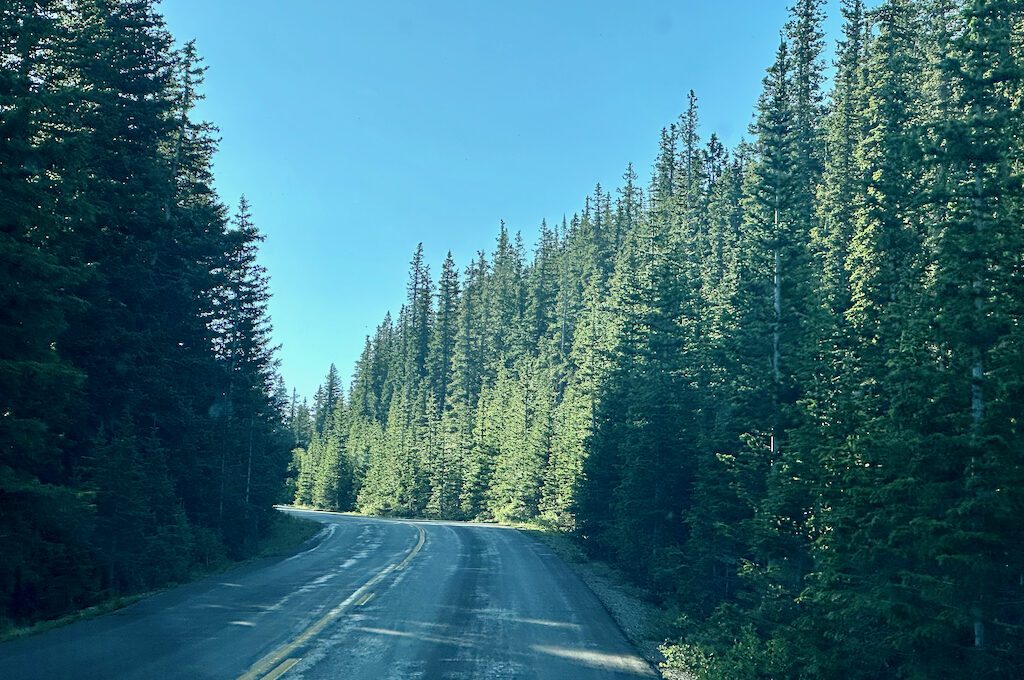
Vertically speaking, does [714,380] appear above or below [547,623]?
above

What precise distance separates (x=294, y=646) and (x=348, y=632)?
135 cm

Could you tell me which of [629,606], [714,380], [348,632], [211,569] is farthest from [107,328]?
[714,380]

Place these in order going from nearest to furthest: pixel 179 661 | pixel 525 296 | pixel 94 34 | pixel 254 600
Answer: pixel 179 661
pixel 254 600
pixel 94 34
pixel 525 296

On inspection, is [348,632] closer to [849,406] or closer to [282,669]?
[282,669]

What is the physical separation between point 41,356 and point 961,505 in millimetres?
14879

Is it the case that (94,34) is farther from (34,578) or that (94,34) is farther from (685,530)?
(685,530)

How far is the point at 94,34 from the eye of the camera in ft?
70.8

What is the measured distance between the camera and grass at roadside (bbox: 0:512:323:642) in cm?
1223

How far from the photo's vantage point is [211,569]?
23234 millimetres

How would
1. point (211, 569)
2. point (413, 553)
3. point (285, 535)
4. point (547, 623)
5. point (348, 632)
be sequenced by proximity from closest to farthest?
1. point (348, 632)
2. point (547, 623)
3. point (211, 569)
4. point (413, 553)
5. point (285, 535)

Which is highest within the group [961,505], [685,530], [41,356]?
[41,356]

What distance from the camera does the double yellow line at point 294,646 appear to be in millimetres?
9273

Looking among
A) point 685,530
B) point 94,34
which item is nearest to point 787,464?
point 685,530

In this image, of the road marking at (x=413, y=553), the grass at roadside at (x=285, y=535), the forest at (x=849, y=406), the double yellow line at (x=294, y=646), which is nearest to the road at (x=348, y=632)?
the double yellow line at (x=294, y=646)
